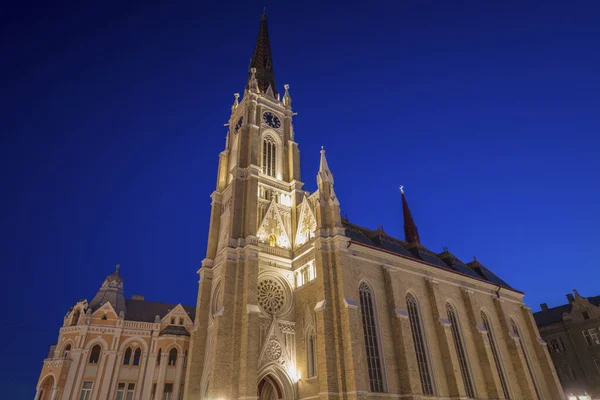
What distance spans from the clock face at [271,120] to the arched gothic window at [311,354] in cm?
2299

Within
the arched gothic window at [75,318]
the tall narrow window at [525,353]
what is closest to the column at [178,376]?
the arched gothic window at [75,318]

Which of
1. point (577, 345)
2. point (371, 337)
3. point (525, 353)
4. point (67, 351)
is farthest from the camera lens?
point (577, 345)

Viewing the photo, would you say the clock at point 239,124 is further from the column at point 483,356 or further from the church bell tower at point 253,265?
the column at point 483,356

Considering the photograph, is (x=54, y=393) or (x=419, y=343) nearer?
(x=419, y=343)

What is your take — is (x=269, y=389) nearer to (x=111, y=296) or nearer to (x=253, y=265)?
(x=253, y=265)

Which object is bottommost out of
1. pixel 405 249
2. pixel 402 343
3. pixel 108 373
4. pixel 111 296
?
pixel 402 343

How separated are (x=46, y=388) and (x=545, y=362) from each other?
2024 inches

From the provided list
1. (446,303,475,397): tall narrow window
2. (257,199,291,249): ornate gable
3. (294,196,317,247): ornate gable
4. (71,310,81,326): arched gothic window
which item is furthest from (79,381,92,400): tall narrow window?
(446,303,475,397): tall narrow window

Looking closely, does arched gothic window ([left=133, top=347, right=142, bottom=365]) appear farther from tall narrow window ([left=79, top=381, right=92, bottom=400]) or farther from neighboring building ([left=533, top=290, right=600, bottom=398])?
neighboring building ([left=533, top=290, right=600, bottom=398])

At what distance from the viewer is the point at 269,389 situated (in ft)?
94.7

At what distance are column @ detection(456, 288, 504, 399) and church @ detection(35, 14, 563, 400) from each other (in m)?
0.11

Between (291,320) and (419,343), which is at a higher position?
(291,320)

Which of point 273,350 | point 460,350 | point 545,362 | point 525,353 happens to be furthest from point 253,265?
point 545,362

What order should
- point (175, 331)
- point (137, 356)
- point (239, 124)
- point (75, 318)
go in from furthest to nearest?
1. point (239, 124)
2. point (175, 331)
3. point (137, 356)
4. point (75, 318)
